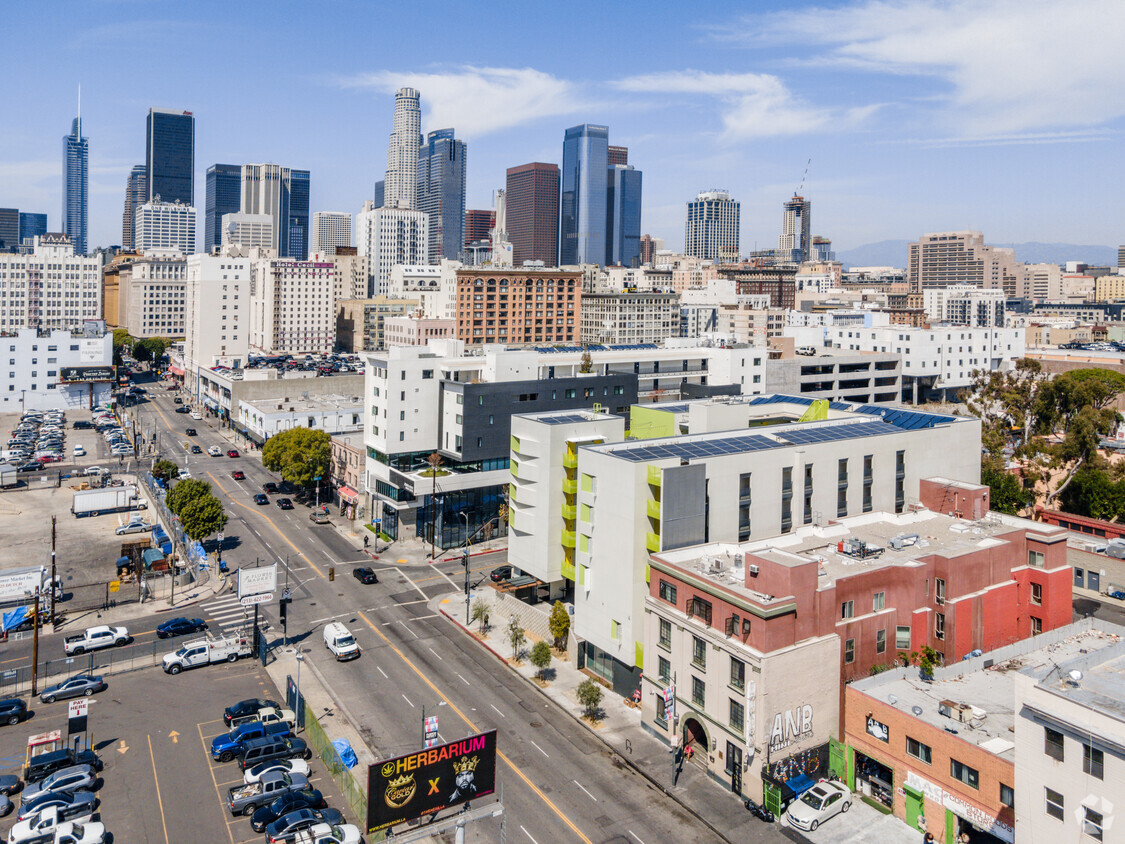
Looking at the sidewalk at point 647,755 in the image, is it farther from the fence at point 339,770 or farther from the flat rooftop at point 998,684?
the fence at point 339,770

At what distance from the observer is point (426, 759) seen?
36.9 m

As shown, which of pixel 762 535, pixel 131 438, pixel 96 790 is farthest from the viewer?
pixel 131 438

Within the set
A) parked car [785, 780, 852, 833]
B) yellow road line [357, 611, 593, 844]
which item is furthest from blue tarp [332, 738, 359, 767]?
parked car [785, 780, 852, 833]

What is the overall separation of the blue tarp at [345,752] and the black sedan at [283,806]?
350 cm

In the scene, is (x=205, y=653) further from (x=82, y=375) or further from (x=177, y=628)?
(x=82, y=375)

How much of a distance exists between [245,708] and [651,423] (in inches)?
1615

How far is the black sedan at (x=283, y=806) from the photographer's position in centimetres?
4225

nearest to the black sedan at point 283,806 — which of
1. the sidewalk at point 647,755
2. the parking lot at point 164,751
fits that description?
the parking lot at point 164,751

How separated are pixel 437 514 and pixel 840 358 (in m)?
97.5

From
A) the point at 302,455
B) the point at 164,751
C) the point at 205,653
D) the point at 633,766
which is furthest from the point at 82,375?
the point at 633,766

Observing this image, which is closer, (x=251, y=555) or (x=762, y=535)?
(x=762, y=535)

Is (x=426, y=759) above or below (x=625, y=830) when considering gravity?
above

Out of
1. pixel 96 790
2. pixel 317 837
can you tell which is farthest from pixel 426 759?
pixel 96 790

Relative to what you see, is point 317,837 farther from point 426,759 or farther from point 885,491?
point 885,491
